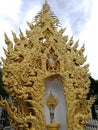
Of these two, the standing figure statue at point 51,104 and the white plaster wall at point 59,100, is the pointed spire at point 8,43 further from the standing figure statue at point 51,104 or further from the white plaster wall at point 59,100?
the standing figure statue at point 51,104

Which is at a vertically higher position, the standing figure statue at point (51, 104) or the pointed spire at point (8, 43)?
the pointed spire at point (8, 43)

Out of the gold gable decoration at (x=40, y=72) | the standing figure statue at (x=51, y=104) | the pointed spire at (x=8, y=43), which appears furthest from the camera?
the standing figure statue at (x=51, y=104)

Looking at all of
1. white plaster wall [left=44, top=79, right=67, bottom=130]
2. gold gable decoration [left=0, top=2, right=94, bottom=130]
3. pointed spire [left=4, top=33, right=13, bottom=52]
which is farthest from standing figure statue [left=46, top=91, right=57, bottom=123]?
pointed spire [left=4, top=33, right=13, bottom=52]

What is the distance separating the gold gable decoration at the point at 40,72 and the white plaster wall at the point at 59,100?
1.09ft

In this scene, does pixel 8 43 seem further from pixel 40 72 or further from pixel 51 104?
pixel 51 104

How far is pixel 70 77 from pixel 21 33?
5.31ft

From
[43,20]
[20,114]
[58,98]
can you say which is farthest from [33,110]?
[43,20]

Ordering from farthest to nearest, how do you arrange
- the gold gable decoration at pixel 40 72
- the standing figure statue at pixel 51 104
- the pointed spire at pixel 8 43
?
the standing figure statue at pixel 51 104 < the pointed spire at pixel 8 43 < the gold gable decoration at pixel 40 72

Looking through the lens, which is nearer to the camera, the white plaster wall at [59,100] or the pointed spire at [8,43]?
the pointed spire at [8,43]

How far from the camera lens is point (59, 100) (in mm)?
7891

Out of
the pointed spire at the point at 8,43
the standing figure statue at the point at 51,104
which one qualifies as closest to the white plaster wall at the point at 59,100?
the standing figure statue at the point at 51,104

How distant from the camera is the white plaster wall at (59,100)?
772 cm

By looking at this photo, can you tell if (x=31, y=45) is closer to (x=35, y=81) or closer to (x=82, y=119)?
(x=35, y=81)

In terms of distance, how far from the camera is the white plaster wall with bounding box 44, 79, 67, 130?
25.3ft
